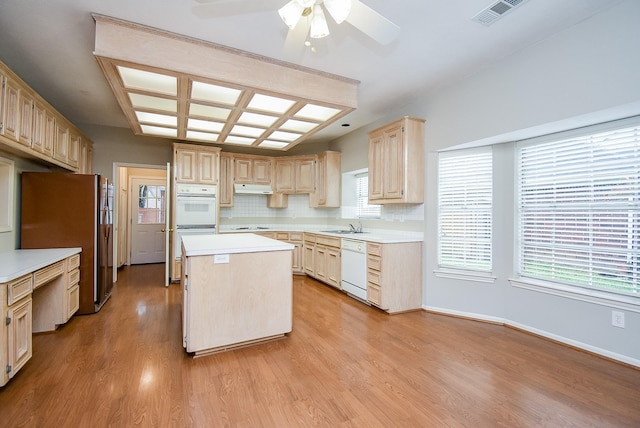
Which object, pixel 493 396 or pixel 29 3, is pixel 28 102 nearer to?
pixel 29 3

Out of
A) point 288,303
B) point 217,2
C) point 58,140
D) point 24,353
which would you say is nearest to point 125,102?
point 58,140

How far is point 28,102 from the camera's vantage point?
9.08 ft

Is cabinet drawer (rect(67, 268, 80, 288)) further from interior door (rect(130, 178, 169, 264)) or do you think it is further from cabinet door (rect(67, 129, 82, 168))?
interior door (rect(130, 178, 169, 264))

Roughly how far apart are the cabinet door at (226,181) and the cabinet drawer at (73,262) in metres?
2.53

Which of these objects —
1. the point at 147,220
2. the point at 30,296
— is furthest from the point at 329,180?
the point at 147,220

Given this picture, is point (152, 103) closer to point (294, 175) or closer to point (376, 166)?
point (376, 166)

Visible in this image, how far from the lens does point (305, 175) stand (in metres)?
5.92

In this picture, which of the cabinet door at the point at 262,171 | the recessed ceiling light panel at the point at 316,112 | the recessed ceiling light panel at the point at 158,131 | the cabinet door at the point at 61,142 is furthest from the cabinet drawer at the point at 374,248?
the cabinet door at the point at 61,142

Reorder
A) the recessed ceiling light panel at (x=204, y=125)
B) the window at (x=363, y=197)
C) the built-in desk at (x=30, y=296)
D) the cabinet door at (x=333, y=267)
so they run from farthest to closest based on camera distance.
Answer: the window at (x=363, y=197) → the cabinet door at (x=333, y=267) → the recessed ceiling light panel at (x=204, y=125) → the built-in desk at (x=30, y=296)

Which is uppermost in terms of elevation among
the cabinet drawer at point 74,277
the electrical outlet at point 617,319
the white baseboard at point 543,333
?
the cabinet drawer at point 74,277

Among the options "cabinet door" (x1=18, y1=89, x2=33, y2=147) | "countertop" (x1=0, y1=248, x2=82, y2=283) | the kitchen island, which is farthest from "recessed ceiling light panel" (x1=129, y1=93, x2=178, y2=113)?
"countertop" (x1=0, y1=248, x2=82, y2=283)

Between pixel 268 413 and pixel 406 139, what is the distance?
3149 millimetres

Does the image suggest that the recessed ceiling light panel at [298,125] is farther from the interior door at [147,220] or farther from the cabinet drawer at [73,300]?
the interior door at [147,220]

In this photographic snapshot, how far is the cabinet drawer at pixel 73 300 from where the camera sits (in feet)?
10.1
